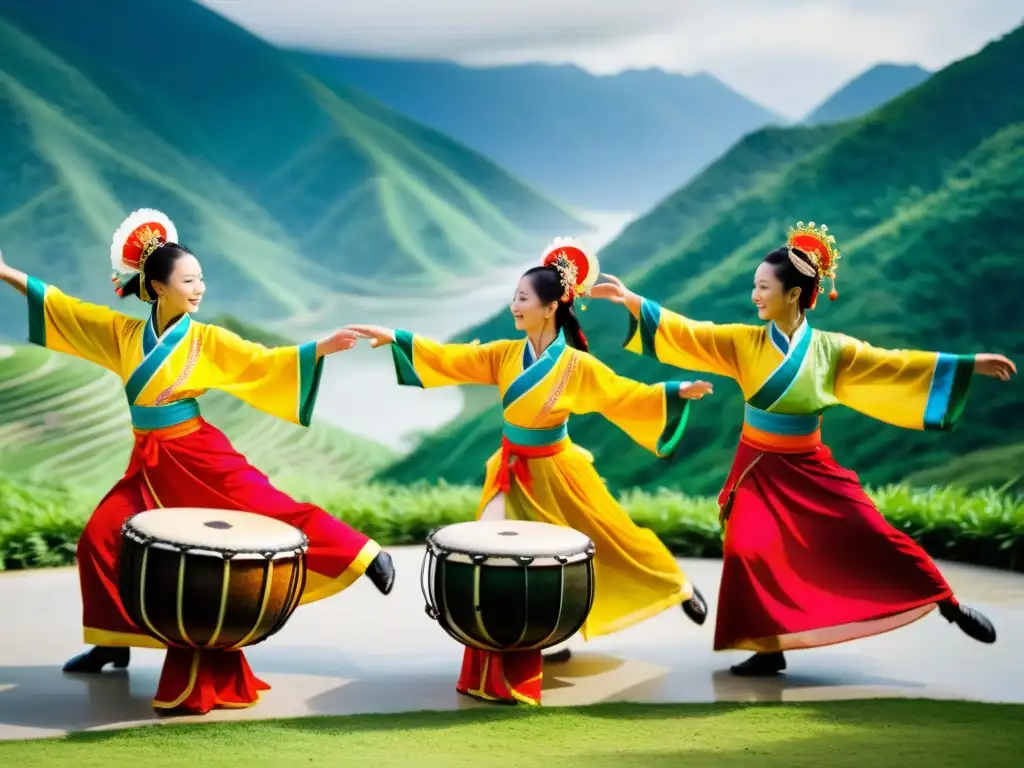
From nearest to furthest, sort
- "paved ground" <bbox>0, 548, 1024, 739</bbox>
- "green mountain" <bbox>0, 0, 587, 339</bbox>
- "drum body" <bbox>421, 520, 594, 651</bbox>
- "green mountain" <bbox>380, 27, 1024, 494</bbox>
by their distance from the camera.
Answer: "drum body" <bbox>421, 520, 594, 651</bbox>
"paved ground" <bbox>0, 548, 1024, 739</bbox>
"green mountain" <bbox>380, 27, 1024, 494</bbox>
"green mountain" <bbox>0, 0, 587, 339</bbox>

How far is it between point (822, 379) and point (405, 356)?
136 cm

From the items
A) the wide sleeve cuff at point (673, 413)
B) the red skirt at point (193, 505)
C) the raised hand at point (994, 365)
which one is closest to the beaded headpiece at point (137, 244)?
the red skirt at point (193, 505)

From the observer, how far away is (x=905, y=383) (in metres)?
4.96

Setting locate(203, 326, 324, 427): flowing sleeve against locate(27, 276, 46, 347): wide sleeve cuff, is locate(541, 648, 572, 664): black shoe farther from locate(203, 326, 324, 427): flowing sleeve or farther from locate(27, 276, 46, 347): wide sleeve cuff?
locate(27, 276, 46, 347): wide sleeve cuff

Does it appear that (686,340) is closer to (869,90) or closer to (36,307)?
(36,307)

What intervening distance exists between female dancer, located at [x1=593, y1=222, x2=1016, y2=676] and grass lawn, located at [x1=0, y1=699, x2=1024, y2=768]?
0.36 m

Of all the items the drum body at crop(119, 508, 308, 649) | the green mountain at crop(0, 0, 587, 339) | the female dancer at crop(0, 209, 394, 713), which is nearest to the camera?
the drum body at crop(119, 508, 308, 649)

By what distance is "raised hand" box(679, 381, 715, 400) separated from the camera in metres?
4.95

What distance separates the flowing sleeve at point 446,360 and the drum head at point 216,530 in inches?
31.8

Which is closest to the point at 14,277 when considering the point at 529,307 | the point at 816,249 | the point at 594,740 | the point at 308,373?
the point at 308,373

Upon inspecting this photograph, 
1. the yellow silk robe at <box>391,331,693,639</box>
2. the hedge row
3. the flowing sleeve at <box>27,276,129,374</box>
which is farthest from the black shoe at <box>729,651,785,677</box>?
the flowing sleeve at <box>27,276,129,374</box>

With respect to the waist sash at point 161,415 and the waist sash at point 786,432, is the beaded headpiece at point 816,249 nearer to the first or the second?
the waist sash at point 786,432

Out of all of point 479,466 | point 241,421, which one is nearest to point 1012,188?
point 479,466

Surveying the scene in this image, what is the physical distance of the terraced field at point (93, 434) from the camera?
28.9 ft
